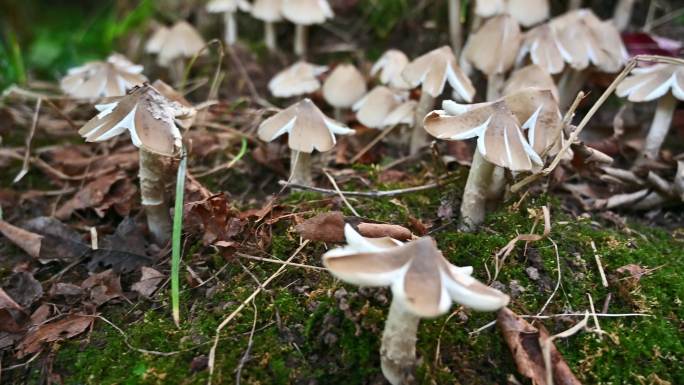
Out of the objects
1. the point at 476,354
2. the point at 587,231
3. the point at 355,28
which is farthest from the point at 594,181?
the point at 355,28

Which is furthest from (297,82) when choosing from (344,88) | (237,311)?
(237,311)

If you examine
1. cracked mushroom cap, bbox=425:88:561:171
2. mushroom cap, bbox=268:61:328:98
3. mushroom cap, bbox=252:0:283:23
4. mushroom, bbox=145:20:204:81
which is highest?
cracked mushroom cap, bbox=425:88:561:171

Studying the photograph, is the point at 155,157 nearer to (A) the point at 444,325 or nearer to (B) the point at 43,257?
(B) the point at 43,257

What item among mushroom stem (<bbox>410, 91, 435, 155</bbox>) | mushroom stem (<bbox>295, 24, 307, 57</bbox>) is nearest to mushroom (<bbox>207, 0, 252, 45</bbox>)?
mushroom stem (<bbox>295, 24, 307, 57</bbox>)

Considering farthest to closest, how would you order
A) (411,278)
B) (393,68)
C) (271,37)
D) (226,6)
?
1. (271,37)
2. (226,6)
3. (393,68)
4. (411,278)

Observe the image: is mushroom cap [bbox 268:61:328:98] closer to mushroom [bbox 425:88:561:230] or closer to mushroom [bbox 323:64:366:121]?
mushroom [bbox 323:64:366:121]

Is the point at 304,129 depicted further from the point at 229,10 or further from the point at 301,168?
the point at 229,10
